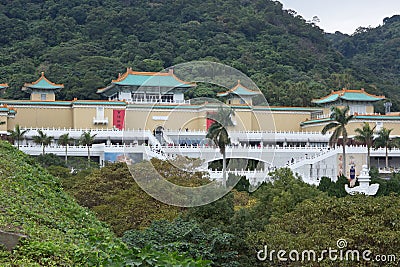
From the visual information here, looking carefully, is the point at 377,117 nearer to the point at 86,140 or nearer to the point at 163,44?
the point at 86,140

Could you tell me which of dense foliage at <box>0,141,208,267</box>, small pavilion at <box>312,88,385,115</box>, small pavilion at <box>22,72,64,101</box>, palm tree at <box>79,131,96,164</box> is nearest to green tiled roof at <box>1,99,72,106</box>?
small pavilion at <box>22,72,64,101</box>

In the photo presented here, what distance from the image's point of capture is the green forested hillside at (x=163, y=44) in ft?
212

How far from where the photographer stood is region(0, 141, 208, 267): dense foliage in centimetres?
862

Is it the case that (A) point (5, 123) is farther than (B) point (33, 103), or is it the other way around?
(B) point (33, 103)

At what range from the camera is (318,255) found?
14.4m

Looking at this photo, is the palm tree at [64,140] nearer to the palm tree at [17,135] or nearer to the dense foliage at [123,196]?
the palm tree at [17,135]

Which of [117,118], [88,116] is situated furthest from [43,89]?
[117,118]

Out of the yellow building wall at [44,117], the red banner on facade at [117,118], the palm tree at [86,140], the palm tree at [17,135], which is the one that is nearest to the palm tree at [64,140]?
the palm tree at [86,140]

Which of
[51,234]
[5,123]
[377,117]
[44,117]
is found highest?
[44,117]

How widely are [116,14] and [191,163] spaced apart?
63824mm

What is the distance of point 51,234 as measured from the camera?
9.44 m

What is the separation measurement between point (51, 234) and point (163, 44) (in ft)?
227

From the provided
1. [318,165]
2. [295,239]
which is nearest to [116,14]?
[318,165]

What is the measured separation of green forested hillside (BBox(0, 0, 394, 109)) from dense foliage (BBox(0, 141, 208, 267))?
150ft
